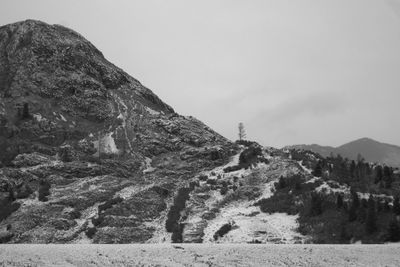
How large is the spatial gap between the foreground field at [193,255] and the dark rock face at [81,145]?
23.7 meters

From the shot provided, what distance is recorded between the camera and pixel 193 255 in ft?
96.0

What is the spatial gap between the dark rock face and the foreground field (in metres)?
23.7

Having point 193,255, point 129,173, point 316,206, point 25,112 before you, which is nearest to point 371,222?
point 316,206

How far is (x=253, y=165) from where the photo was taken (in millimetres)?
74188

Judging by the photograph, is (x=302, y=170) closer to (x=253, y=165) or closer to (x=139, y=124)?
(x=253, y=165)

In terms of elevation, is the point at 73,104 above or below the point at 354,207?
above

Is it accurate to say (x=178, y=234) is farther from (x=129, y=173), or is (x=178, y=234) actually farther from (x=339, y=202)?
(x=129, y=173)

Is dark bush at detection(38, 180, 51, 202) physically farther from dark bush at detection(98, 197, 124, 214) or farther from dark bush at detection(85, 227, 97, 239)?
dark bush at detection(85, 227, 97, 239)

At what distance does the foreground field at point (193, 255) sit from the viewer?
25797 mm

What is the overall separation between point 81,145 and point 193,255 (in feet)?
169

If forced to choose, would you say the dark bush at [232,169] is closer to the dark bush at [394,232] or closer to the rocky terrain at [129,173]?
the rocky terrain at [129,173]

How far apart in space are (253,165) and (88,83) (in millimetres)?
36230

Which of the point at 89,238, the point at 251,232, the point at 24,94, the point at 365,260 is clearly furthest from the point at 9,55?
the point at 365,260

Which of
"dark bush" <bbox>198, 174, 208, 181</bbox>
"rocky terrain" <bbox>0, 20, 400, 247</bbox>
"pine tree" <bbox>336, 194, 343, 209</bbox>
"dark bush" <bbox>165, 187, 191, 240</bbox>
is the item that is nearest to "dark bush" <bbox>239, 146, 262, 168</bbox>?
"rocky terrain" <bbox>0, 20, 400, 247</bbox>
